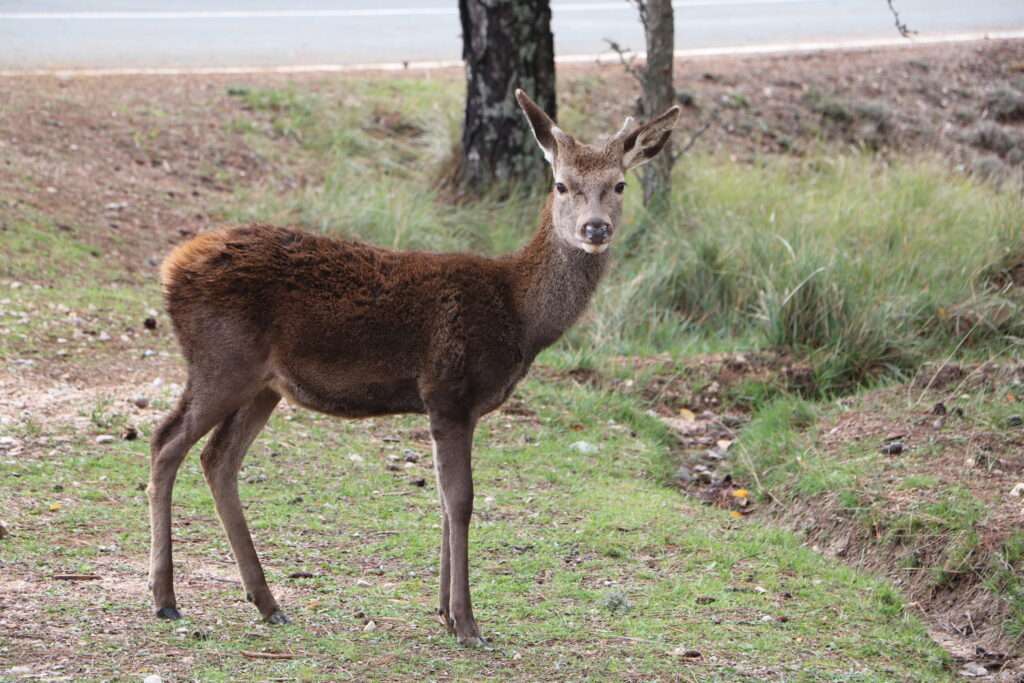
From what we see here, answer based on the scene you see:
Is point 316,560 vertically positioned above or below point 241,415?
below

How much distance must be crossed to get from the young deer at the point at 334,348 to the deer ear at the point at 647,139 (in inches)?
20.9

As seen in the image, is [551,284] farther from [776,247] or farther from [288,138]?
[288,138]

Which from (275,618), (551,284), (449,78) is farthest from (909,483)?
(449,78)

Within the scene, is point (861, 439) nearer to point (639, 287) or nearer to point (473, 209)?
point (639, 287)

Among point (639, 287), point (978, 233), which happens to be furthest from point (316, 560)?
point (978, 233)

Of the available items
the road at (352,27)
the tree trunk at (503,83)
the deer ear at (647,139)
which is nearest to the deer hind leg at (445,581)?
the deer ear at (647,139)

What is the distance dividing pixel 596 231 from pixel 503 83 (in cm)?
642

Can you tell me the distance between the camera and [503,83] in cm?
1264

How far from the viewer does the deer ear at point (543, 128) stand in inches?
273

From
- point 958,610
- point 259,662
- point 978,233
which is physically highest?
point 978,233

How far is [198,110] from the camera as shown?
1434 cm

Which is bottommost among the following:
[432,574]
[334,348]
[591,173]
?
[432,574]

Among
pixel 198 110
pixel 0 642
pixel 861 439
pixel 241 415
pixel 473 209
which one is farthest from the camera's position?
pixel 198 110

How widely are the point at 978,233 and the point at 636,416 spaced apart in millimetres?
3921
